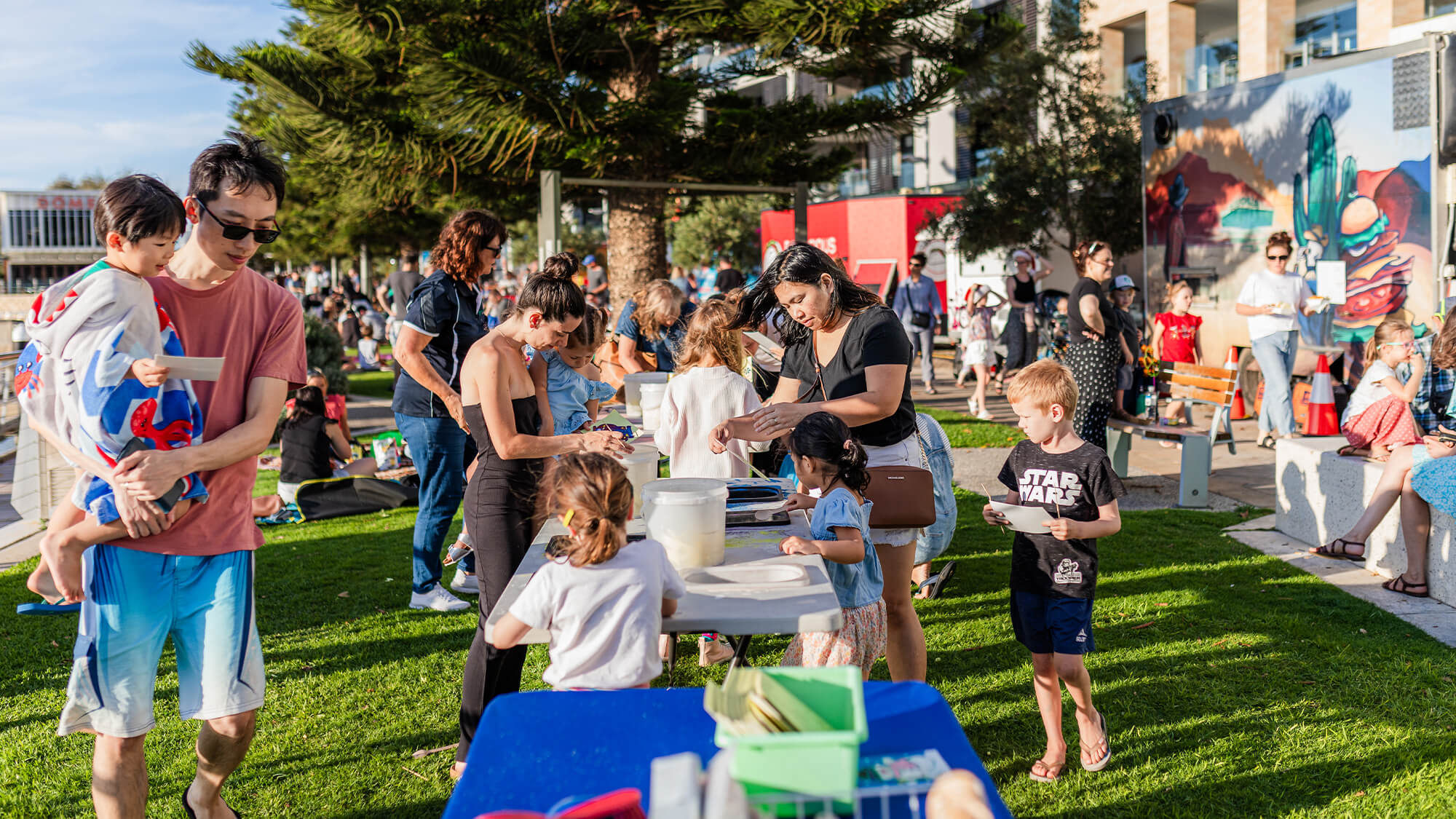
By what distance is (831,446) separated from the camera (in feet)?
10.2

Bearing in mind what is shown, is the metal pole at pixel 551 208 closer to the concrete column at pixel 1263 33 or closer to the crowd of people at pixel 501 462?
the crowd of people at pixel 501 462

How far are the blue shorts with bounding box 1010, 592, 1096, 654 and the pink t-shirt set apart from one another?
2.27 m

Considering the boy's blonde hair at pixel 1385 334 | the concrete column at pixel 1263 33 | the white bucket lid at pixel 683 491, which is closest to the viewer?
the white bucket lid at pixel 683 491

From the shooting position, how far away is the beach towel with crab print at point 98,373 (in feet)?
7.47

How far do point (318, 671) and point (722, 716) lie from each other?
3.54 m

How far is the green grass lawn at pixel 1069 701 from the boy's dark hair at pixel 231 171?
6.34 feet

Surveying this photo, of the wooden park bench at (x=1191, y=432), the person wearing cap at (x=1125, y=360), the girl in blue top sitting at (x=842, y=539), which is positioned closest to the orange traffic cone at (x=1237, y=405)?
the wooden park bench at (x=1191, y=432)

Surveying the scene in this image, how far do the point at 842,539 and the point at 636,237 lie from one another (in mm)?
10209

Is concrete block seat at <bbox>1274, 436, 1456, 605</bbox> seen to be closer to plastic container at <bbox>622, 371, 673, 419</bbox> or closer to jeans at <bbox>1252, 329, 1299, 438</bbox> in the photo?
jeans at <bbox>1252, 329, 1299, 438</bbox>

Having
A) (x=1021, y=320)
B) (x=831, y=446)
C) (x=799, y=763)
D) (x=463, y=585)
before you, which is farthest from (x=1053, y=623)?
(x=1021, y=320)

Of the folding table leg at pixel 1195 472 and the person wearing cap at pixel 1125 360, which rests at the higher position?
the person wearing cap at pixel 1125 360

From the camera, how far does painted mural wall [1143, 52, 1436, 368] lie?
989cm

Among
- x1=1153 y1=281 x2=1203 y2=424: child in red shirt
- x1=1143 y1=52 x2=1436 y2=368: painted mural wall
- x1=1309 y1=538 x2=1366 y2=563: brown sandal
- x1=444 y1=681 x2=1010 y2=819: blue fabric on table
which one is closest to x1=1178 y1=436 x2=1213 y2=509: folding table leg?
x1=1309 y1=538 x2=1366 y2=563: brown sandal

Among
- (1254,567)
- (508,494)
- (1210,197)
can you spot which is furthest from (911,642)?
(1210,197)
